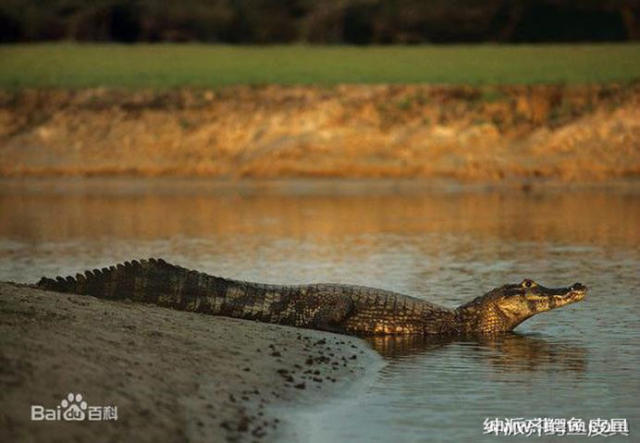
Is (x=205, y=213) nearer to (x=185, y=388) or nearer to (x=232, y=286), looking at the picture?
(x=232, y=286)

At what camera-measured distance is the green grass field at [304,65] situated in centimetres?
4053

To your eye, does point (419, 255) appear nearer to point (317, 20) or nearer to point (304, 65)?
point (304, 65)

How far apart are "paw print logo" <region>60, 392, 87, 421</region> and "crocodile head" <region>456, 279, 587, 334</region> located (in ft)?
18.0

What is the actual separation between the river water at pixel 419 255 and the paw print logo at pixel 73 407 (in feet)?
5.19

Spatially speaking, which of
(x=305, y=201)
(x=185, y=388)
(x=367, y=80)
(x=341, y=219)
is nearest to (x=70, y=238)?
(x=341, y=219)

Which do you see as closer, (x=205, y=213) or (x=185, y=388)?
(x=185, y=388)

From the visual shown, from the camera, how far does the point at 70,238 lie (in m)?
22.5

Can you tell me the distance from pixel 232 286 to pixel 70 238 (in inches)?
389

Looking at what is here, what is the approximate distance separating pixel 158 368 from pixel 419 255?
10527mm

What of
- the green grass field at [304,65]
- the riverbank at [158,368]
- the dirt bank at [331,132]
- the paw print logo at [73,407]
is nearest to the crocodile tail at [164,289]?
the riverbank at [158,368]

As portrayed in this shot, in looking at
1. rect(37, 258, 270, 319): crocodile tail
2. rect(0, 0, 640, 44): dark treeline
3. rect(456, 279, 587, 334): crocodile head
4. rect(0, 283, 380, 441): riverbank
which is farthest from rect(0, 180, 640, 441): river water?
rect(0, 0, 640, 44): dark treeline

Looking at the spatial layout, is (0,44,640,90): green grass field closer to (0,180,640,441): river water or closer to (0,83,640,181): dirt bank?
(0,83,640,181): dirt bank

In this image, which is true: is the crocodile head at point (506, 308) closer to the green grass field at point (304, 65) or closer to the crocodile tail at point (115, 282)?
the crocodile tail at point (115, 282)

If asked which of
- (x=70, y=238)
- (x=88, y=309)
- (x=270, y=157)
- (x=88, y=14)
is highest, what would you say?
(x=88, y=14)
